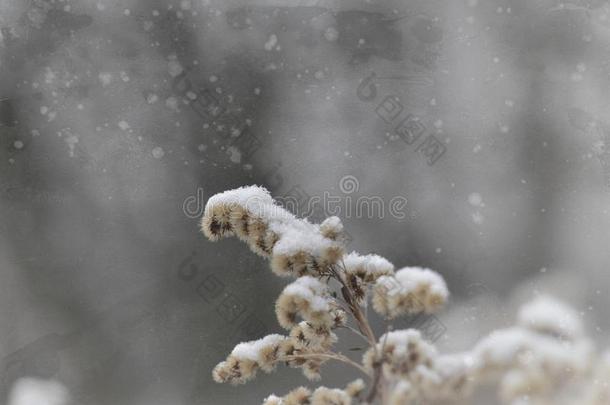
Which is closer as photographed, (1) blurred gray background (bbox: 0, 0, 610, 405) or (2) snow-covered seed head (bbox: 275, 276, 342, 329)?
(2) snow-covered seed head (bbox: 275, 276, 342, 329)

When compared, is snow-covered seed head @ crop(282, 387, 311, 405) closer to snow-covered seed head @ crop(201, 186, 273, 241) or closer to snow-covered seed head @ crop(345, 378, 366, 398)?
snow-covered seed head @ crop(345, 378, 366, 398)

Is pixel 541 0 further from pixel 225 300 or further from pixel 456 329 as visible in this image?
pixel 225 300

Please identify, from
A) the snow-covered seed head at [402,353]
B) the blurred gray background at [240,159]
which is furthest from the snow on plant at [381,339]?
the blurred gray background at [240,159]

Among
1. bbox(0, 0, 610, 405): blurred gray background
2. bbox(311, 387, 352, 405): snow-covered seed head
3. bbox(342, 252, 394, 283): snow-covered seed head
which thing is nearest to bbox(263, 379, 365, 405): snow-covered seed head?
bbox(311, 387, 352, 405): snow-covered seed head

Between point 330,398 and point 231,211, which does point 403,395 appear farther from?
point 231,211

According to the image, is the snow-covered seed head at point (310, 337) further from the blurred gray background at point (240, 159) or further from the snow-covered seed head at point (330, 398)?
the blurred gray background at point (240, 159)

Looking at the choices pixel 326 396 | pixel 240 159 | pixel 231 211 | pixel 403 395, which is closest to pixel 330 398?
pixel 326 396
